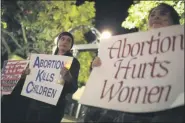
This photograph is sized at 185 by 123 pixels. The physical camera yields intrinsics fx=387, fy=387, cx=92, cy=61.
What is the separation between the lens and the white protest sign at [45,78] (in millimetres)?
3631

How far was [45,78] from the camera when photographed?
3836 mm

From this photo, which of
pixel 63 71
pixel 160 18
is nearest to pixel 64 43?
pixel 63 71

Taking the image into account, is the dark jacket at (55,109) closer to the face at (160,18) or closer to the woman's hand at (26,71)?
the woman's hand at (26,71)

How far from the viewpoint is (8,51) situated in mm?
12352

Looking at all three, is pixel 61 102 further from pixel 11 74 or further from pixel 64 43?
pixel 11 74

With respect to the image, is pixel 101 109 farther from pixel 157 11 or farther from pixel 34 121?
pixel 34 121

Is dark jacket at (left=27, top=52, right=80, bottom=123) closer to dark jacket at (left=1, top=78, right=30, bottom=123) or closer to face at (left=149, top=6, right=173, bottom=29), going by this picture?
dark jacket at (left=1, top=78, right=30, bottom=123)

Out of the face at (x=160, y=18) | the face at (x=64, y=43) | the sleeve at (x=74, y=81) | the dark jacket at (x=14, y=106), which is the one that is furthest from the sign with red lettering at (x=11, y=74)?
the face at (x=160, y=18)

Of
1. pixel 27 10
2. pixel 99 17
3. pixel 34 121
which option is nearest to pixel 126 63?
pixel 34 121

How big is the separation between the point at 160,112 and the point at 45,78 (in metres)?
1.63

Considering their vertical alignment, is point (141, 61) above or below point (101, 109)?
above

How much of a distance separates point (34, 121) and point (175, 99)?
1.71 m

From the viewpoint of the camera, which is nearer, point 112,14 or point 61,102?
point 61,102

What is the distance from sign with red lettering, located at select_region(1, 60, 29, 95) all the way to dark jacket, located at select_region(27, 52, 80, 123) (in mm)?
559
